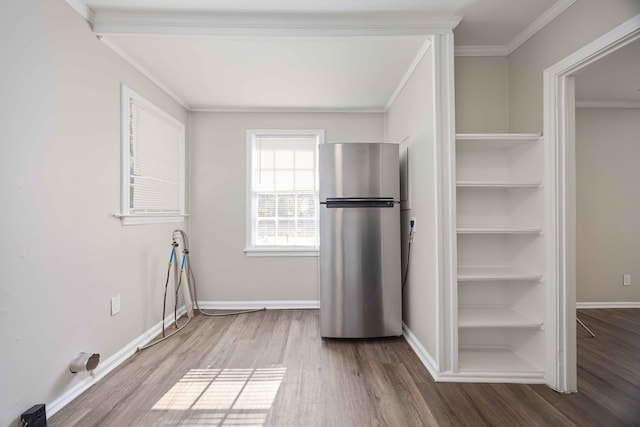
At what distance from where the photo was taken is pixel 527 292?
7.38 feet

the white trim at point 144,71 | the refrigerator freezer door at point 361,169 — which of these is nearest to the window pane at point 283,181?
the refrigerator freezer door at point 361,169

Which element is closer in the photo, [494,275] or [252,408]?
[252,408]

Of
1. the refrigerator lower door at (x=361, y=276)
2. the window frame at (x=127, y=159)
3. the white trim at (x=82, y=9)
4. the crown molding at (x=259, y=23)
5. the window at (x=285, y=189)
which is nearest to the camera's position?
the white trim at (x=82, y=9)

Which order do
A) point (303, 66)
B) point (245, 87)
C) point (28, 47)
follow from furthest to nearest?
point (245, 87) < point (303, 66) < point (28, 47)

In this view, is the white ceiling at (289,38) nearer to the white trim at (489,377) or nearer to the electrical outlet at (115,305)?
the electrical outlet at (115,305)

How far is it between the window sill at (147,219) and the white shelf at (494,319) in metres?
2.67

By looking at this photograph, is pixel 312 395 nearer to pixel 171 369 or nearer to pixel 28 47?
pixel 171 369

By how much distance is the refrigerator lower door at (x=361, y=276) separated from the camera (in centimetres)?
279

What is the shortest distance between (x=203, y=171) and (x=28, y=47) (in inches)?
84.6

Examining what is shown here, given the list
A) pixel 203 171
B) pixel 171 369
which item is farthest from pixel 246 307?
pixel 203 171

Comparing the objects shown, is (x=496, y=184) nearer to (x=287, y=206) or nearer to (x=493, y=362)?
(x=493, y=362)

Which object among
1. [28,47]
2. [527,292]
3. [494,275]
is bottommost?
[527,292]

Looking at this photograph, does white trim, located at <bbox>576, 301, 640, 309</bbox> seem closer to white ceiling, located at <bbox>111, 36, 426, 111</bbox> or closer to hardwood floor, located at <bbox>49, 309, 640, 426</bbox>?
hardwood floor, located at <bbox>49, 309, 640, 426</bbox>

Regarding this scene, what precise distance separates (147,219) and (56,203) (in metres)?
1.00
